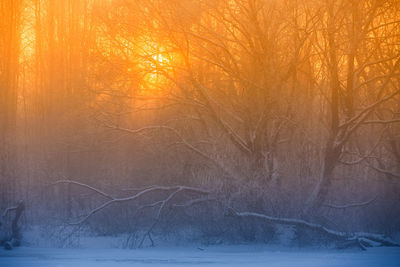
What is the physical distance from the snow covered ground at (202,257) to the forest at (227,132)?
0.42 m

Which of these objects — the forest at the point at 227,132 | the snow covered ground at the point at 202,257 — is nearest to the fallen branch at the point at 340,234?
the forest at the point at 227,132

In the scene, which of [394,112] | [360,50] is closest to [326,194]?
[394,112]

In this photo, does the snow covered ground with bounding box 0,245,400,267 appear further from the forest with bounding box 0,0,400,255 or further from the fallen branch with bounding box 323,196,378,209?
the fallen branch with bounding box 323,196,378,209

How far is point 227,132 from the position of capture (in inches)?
423

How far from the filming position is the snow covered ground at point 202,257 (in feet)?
25.0

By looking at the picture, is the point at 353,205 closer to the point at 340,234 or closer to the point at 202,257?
the point at 340,234

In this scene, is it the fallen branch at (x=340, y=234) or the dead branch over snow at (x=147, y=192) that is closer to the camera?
the fallen branch at (x=340, y=234)

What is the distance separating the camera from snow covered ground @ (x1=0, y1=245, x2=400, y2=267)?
300 inches

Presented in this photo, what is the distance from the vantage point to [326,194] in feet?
33.7

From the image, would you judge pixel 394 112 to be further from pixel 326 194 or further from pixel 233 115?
pixel 233 115

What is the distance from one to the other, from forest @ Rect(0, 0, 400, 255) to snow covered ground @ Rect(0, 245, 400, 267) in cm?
42

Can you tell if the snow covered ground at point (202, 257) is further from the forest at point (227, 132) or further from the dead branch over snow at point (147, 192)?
the dead branch over snow at point (147, 192)

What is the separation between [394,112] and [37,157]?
8556mm

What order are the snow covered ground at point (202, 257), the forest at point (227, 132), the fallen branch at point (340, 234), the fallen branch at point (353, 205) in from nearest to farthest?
the snow covered ground at point (202, 257), the fallen branch at point (340, 234), the forest at point (227, 132), the fallen branch at point (353, 205)
